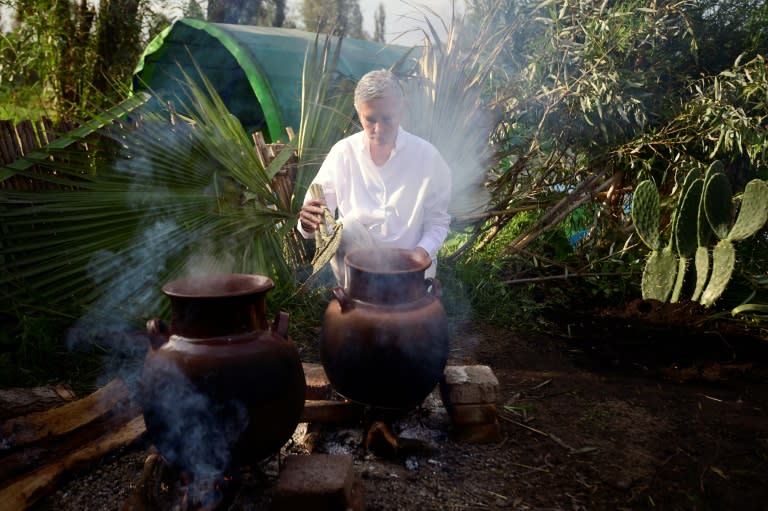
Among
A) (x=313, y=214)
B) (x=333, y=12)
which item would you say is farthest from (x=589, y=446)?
(x=333, y=12)

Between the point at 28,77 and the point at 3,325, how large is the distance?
6.53 meters

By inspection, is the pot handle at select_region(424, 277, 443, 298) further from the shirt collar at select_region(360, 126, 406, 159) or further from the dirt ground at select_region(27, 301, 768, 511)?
the shirt collar at select_region(360, 126, 406, 159)

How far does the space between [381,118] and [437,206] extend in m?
0.60

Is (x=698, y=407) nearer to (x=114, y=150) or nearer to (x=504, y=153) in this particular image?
(x=504, y=153)

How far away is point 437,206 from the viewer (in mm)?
3234

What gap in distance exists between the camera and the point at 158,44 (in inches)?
276

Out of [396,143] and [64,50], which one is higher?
[64,50]

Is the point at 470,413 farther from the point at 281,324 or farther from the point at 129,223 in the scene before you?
the point at 129,223

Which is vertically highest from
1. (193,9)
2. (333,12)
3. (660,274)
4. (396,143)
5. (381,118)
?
(333,12)

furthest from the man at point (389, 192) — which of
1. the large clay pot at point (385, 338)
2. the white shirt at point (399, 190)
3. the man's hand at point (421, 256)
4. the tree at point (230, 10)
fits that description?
the tree at point (230, 10)

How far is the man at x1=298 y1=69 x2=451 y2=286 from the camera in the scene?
3.17m

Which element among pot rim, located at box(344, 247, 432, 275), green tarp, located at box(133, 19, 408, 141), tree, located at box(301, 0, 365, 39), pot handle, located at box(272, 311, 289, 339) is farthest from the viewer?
tree, located at box(301, 0, 365, 39)

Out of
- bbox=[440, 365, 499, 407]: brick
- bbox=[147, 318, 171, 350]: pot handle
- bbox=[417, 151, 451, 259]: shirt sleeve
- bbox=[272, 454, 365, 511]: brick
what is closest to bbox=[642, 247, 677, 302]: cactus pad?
bbox=[417, 151, 451, 259]: shirt sleeve

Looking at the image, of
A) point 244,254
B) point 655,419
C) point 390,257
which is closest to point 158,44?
point 244,254
